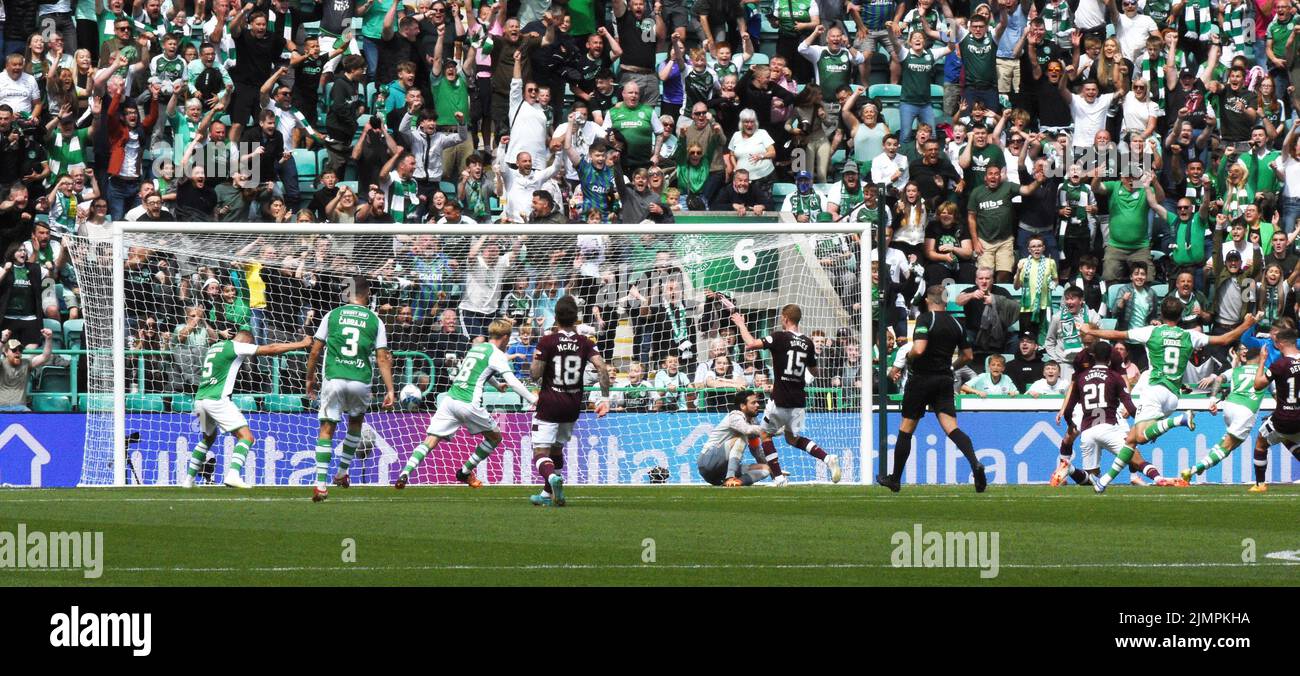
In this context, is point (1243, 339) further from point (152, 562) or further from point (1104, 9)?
point (152, 562)

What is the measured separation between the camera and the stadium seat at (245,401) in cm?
1998

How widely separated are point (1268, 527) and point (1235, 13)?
15007 millimetres

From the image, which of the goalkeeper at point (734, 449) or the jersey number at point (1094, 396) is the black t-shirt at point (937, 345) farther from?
the goalkeeper at point (734, 449)

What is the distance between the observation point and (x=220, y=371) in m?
17.9

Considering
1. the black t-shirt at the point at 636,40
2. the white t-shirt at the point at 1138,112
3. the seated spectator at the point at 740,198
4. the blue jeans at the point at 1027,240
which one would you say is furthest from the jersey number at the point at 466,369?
the white t-shirt at the point at 1138,112

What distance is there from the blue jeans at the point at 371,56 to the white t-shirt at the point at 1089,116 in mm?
9188

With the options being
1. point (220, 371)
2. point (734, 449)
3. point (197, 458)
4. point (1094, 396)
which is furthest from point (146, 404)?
point (1094, 396)

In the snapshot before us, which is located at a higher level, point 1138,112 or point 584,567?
point 1138,112

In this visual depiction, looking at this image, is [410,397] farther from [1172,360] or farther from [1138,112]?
[1138,112]

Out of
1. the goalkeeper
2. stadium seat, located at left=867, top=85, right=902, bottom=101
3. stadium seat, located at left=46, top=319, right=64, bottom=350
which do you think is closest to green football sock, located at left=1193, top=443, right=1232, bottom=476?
the goalkeeper

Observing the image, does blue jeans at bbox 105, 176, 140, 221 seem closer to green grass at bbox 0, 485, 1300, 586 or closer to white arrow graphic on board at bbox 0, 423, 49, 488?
white arrow graphic on board at bbox 0, 423, 49, 488

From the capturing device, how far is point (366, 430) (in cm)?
2030

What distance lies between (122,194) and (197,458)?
17.2 ft

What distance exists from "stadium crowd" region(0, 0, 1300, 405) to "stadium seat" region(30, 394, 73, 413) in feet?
2.58
